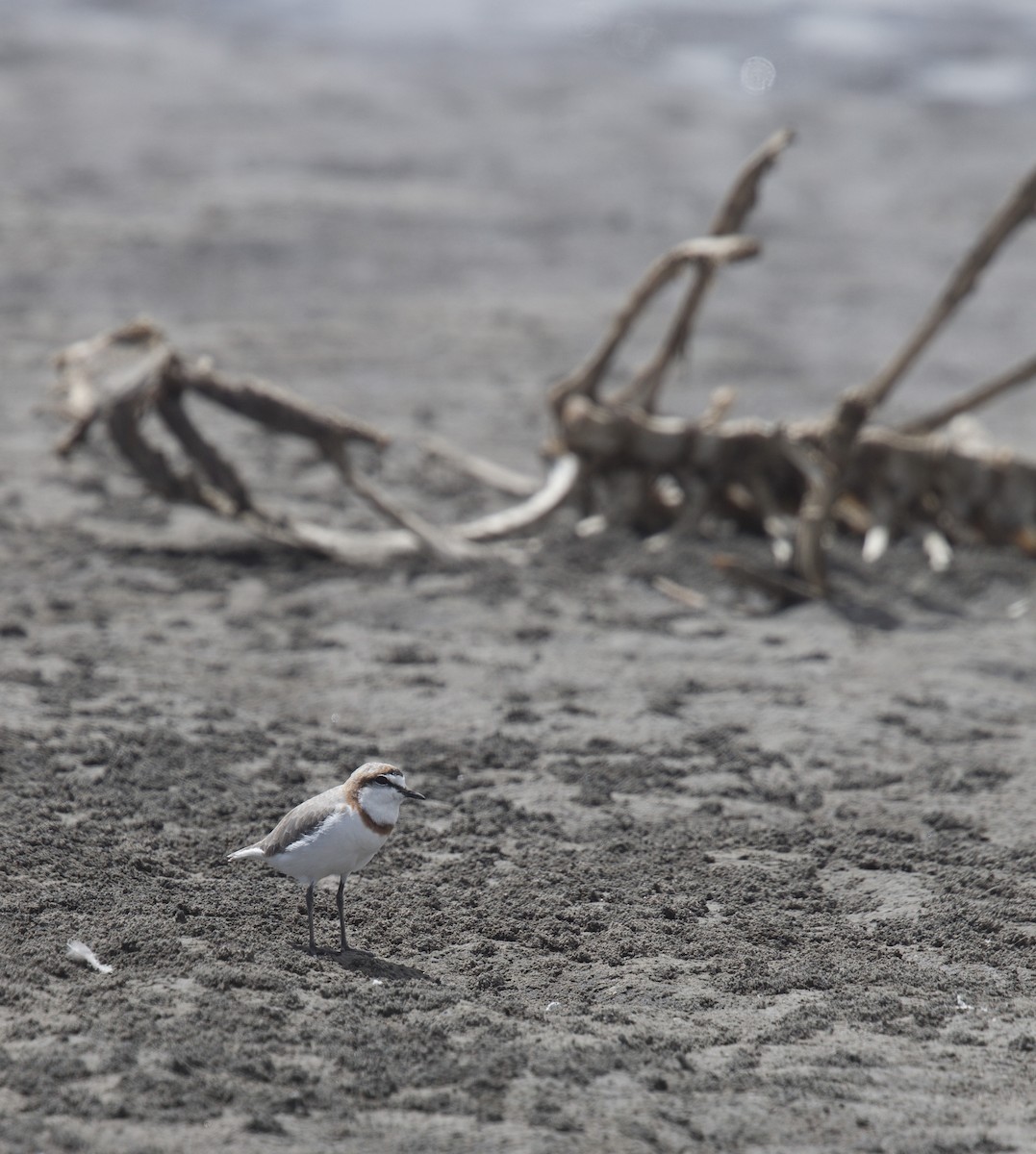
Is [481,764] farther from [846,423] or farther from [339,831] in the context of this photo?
[846,423]

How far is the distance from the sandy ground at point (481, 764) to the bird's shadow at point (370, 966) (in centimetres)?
1

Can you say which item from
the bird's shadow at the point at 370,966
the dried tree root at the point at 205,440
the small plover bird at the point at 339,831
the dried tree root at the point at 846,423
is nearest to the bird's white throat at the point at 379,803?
the small plover bird at the point at 339,831

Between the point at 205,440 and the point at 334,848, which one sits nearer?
the point at 334,848

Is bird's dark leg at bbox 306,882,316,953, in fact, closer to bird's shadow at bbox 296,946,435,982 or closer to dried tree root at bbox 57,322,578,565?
bird's shadow at bbox 296,946,435,982

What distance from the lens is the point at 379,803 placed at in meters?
4.02

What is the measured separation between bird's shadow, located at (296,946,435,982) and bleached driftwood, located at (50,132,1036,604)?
3.54m

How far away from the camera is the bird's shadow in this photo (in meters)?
4.02

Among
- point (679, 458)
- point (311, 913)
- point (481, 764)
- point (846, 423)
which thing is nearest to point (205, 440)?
point (679, 458)

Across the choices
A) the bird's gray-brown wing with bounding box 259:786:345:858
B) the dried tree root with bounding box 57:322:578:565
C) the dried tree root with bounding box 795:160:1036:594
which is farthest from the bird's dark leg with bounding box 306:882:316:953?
the dried tree root with bounding box 795:160:1036:594

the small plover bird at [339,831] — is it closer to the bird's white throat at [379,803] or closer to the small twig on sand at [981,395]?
the bird's white throat at [379,803]

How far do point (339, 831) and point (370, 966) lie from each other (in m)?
0.41

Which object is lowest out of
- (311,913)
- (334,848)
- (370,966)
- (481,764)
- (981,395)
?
(481,764)

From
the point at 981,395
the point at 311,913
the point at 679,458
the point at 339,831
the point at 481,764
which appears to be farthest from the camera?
the point at 679,458

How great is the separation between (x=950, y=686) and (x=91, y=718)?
3387 millimetres
